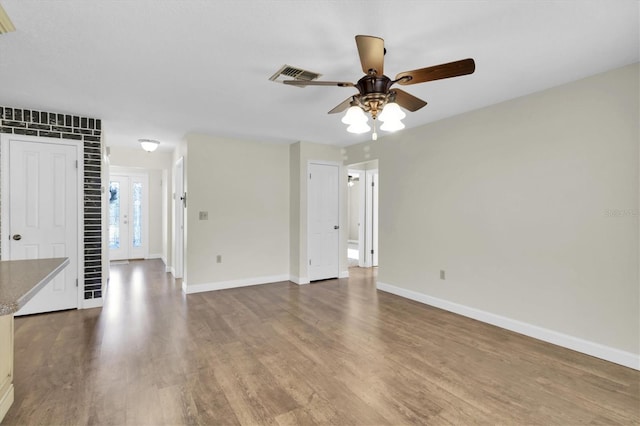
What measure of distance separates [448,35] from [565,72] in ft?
4.40

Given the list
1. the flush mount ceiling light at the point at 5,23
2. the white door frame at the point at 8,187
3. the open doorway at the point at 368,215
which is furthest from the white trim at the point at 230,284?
the flush mount ceiling light at the point at 5,23

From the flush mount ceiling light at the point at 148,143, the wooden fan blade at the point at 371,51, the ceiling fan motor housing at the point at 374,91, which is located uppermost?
the flush mount ceiling light at the point at 148,143

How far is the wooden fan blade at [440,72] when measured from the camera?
1781mm

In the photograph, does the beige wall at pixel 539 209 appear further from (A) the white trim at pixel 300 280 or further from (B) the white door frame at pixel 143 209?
(B) the white door frame at pixel 143 209

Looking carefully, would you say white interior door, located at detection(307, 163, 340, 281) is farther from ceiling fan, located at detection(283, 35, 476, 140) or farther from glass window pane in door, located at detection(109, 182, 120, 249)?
glass window pane in door, located at detection(109, 182, 120, 249)

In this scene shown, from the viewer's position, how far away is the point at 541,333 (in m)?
3.04

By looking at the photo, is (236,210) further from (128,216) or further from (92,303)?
(128,216)

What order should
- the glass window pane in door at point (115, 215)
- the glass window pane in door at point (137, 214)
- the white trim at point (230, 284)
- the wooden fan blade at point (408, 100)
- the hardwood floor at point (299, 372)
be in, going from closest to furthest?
the hardwood floor at point (299, 372) < the wooden fan blade at point (408, 100) < the white trim at point (230, 284) < the glass window pane in door at point (115, 215) < the glass window pane in door at point (137, 214)

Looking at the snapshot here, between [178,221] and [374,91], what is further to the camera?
[178,221]

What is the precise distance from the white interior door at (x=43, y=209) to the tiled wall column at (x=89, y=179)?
107mm

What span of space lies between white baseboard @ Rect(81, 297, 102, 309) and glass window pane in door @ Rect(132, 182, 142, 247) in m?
4.21

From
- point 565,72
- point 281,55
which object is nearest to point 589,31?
point 565,72

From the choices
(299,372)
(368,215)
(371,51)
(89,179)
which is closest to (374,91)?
(371,51)

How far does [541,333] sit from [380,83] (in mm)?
2835
